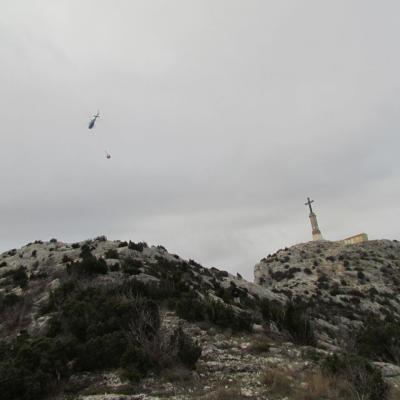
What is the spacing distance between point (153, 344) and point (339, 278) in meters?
43.6

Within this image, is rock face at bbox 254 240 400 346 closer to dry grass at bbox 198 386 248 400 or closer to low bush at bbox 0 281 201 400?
low bush at bbox 0 281 201 400

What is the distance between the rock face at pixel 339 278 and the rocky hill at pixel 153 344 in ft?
33.3

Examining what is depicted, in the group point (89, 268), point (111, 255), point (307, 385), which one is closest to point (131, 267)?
point (89, 268)

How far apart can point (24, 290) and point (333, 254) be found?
166ft

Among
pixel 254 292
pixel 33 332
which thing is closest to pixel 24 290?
pixel 33 332

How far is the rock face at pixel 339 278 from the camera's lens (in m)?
35.0

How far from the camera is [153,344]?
997 cm

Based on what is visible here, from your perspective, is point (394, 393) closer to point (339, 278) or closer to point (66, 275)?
point (66, 275)

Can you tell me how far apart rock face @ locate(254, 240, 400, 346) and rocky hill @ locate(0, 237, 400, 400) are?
1015 cm

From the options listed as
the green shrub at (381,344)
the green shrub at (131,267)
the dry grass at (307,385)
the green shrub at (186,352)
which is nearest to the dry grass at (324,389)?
the dry grass at (307,385)

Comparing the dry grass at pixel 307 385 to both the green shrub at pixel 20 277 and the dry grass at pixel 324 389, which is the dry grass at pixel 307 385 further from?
the green shrub at pixel 20 277

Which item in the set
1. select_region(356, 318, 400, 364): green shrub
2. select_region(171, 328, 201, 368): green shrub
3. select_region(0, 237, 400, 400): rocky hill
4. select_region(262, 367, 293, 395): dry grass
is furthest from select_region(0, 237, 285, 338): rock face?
select_region(262, 367, 293, 395): dry grass

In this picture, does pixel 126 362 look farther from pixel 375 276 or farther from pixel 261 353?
pixel 375 276

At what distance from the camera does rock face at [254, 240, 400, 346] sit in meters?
35.0
